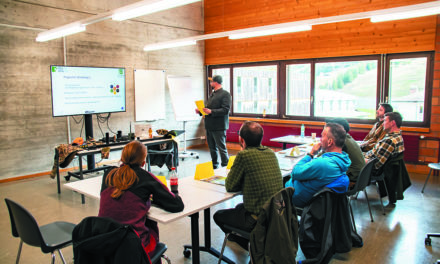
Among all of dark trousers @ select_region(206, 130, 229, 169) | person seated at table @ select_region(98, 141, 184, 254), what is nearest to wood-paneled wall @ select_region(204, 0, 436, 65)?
dark trousers @ select_region(206, 130, 229, 169)

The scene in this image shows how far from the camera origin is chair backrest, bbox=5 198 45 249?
2.09 meters

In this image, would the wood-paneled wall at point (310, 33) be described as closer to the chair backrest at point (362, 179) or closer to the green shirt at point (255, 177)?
the chair backrest at point (362, 179)

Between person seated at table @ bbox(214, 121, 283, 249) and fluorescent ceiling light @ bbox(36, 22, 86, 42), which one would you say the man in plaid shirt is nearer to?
person seated at table @ bbox(214, 121, 283, 249)

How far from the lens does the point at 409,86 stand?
19.7 feet

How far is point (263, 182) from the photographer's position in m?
2.36

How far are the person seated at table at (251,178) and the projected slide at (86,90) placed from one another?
4.08 meters

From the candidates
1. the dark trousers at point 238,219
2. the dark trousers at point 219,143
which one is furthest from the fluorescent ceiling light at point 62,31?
the dark trousers at point 238,219

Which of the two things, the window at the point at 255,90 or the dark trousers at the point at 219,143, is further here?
the window at the point at 255,90

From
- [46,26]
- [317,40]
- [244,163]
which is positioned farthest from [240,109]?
[244,163]

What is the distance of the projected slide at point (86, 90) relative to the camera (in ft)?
17.8

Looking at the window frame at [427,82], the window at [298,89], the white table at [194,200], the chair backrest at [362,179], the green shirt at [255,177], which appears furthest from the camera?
the window at [298,89]

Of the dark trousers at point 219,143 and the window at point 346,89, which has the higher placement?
the window at point 346,89

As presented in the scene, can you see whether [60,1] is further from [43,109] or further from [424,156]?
[424,156]

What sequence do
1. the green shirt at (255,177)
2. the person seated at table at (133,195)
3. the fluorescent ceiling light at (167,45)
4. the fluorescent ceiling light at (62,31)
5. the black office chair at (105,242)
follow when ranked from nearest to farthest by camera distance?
the black office chair at (105,242)
the person seated at table at (133,195)
the green shirt at (255,177)
the fluorescent ceiling light at (62,31)
the fluorescent ceiling light at (167,45)
